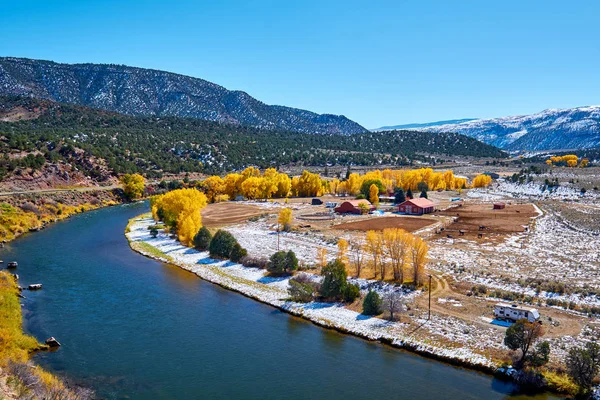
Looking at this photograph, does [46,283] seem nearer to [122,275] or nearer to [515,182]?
[122,275]

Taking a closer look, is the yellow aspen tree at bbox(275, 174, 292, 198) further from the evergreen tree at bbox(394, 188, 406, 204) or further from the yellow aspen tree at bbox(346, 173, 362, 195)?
the evergreen tree at bbox(394, 188, 406, 204)

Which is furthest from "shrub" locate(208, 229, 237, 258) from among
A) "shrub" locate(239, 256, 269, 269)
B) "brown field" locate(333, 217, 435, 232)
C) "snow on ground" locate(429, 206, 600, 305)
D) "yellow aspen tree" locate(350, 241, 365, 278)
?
"snow on ground" locate(429, 206, 600, 305)

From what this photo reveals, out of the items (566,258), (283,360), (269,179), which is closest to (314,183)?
(269,179)

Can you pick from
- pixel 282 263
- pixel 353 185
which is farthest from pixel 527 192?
pixel 282 263

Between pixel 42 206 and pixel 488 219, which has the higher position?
pixel 42 206

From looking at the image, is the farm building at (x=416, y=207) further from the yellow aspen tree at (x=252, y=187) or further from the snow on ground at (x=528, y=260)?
the yellow aspen tree at (x=252, y=187)

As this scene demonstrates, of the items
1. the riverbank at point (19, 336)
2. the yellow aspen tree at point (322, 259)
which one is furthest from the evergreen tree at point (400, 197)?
the riverbank at point (19, 336)

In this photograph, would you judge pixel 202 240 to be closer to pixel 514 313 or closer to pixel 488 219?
pixel 514 313
